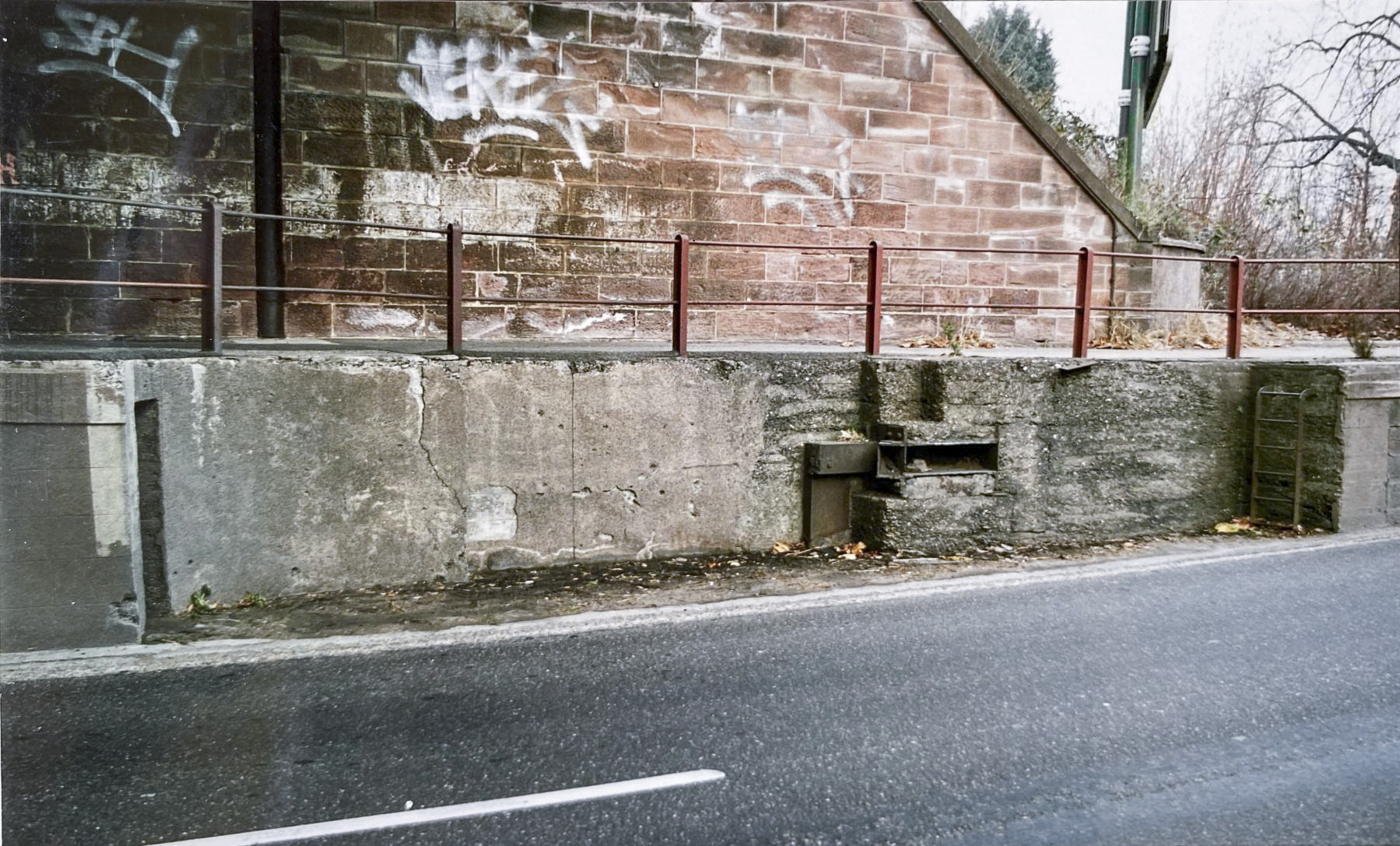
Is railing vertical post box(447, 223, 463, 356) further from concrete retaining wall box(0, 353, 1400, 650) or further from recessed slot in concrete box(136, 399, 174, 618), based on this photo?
recessed slot in concrete box(136, 399, 174, 618)

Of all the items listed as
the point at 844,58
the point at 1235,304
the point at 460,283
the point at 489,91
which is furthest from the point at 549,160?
the point at 1235,304

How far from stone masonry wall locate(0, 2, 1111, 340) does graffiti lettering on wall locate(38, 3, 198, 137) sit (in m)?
0.02

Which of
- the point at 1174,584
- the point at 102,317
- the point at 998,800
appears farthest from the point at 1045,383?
the point at 102,317

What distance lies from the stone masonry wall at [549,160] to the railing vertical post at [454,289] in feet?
6.14

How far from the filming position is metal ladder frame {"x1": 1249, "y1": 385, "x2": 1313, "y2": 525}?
911cm

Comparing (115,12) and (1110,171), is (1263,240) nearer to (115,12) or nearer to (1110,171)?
(1110,171)

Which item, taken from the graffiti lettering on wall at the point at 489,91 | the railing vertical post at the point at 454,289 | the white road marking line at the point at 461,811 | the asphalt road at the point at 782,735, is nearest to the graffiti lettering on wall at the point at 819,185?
the graffiti lettering on wall at the point at 489,91

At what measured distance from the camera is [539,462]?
291 inches

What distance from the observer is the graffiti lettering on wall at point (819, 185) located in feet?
33.1

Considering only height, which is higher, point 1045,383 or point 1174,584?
point 1045,383

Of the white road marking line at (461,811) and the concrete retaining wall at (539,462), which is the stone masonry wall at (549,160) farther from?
the white road marking line at (461,811)

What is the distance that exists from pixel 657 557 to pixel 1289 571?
4465 mm

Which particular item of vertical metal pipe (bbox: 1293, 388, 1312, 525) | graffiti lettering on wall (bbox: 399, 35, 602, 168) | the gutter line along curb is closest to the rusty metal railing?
vertical metal pipe (bbox: 1293, 388, 1312, 525)

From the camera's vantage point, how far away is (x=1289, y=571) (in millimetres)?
7449
